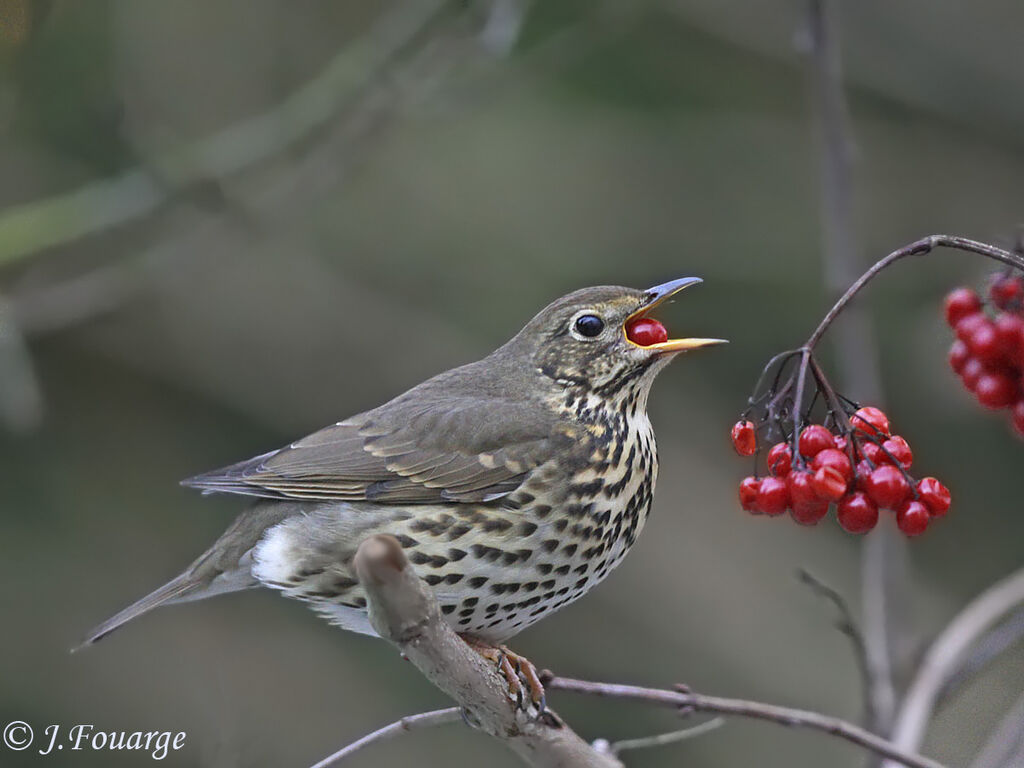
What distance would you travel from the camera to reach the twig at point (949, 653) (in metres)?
2.99

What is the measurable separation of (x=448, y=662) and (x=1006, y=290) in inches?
46.4

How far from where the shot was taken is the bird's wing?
3195 millimetres

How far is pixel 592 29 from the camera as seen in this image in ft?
16.3

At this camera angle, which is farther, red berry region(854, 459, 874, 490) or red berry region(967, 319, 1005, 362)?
red berry region(854, 459, 874, 490)

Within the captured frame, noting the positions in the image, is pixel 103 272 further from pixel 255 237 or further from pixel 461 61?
pixel 461 61

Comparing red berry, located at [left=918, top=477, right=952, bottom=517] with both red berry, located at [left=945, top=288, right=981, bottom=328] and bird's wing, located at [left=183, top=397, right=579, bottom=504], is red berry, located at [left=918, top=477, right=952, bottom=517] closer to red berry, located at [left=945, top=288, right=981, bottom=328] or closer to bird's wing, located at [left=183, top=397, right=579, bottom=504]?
red berry, located at [left=945, top=288, right=981, bottom=328]

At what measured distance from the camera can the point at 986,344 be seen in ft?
6.75

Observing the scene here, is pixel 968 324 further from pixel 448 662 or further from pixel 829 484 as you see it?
pixel 448 662

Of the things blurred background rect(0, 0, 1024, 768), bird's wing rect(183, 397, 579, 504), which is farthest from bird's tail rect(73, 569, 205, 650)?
blurred background rect(0, 0, 1024, 768)

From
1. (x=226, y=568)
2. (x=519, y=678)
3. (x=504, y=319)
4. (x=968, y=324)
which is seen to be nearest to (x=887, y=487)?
(x=968, y=324)

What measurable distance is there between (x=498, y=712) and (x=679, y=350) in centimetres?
85

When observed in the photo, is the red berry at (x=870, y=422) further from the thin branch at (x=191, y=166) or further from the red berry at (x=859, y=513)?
the thin branch at (x=191, y=166)

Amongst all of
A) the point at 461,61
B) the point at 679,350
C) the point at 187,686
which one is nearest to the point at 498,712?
the point at 679,350

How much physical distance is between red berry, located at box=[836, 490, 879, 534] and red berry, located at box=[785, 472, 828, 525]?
0.11 ft
